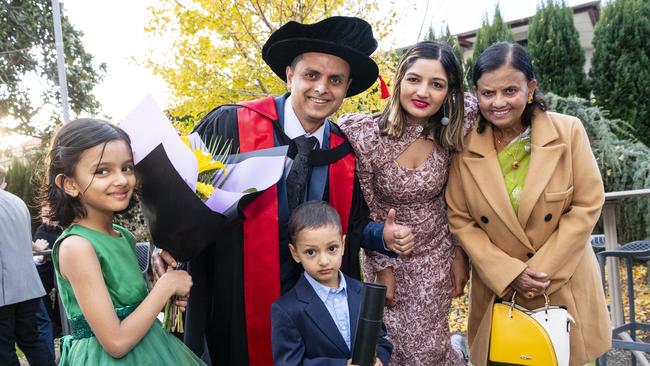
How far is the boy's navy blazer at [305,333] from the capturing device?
2021 millimetres

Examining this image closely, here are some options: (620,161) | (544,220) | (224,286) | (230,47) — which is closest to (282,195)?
(224,286)

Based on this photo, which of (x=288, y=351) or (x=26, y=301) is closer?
(x=288, y=351)

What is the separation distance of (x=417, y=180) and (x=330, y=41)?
0.79 m

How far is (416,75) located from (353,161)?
0.52 meters

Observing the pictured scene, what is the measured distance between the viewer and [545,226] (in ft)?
8.66

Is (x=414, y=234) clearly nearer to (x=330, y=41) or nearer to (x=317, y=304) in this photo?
(x=317, y=304)

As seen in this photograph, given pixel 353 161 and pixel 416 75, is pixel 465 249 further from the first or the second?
pixel 416 75

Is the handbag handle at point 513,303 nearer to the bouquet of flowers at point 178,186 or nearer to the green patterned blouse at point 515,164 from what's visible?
the green patterned blouse at point 515,164

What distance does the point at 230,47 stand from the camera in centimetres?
599

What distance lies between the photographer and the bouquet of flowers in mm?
1857

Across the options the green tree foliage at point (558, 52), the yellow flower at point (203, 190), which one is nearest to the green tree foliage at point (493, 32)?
the green tree foliage at point (558, 52)

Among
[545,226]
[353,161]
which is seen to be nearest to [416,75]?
Answer: [353,161]

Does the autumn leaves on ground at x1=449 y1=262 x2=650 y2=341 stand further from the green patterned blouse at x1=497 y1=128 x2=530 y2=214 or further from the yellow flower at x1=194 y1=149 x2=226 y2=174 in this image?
the yellow flower at x1=194 y1=149 x2=226 y2=174

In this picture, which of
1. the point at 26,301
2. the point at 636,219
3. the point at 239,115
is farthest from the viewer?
the point at 636,219
